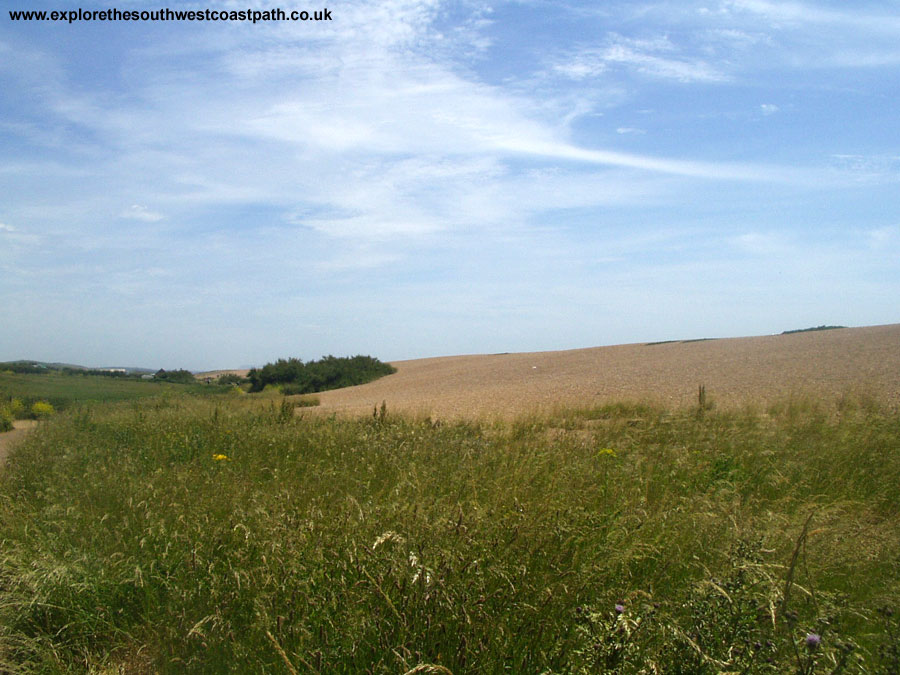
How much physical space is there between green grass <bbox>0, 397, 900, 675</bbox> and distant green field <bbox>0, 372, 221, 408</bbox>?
9.30 metres

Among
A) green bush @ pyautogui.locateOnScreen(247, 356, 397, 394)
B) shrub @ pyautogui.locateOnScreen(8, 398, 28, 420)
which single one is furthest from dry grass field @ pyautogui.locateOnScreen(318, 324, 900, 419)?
shrub @ pyautogui.locateOnScreen(8, 398, 28, 420)

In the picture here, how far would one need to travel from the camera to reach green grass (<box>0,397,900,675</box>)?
7.57 ft

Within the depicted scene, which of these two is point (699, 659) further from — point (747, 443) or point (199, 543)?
point (747, 443)

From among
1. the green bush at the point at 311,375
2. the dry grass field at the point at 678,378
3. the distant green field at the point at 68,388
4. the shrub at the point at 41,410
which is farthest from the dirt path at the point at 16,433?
the green bush at the point at 311,375

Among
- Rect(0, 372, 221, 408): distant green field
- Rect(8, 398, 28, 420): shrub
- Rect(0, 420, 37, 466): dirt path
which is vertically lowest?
Rect(0, 420, 37, 466): dirt path

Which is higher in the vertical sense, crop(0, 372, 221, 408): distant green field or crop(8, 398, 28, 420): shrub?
crop(0, 372, 221, 408): distant green field

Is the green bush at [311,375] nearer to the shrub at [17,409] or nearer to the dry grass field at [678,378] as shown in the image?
the dry grass field at [678,378]

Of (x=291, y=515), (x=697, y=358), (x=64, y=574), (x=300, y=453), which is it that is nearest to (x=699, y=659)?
(x=291, y=515)

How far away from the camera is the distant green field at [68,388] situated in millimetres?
14305

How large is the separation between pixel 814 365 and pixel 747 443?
39.0ft

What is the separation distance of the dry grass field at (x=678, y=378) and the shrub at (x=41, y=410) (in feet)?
18.3

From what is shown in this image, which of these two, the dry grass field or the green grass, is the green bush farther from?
the green grass

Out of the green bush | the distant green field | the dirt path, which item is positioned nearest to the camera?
the dirt path

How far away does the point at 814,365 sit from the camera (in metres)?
16.8
